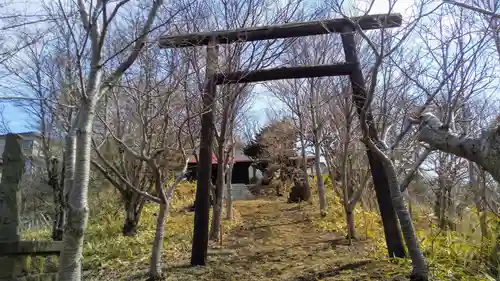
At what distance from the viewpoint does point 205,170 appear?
6.17 meters

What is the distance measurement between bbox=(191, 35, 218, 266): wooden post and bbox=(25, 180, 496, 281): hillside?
0.37m

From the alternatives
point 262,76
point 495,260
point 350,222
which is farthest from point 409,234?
point 350,222

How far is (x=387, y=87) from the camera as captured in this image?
7094mm

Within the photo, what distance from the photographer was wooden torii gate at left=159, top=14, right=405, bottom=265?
18.8 ft

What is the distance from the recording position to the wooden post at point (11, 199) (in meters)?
4.44

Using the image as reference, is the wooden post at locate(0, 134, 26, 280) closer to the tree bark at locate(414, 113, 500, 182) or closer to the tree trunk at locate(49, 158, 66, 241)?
the tree trunk at locate(49, 158, 66, 241)

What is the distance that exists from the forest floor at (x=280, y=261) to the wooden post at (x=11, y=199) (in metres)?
1.82

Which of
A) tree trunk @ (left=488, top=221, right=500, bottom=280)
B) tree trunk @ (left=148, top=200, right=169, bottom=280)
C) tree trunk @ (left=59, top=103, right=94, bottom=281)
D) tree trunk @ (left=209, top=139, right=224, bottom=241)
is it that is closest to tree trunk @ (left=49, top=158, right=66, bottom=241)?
tree trunk @ (left=209, top=139, right=224, bottom=241)

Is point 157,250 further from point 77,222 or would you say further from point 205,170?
point 77,222

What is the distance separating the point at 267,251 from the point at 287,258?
77 cm

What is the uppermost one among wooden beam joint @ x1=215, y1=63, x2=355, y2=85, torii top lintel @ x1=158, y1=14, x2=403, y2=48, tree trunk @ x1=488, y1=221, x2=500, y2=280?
torii top lintel @ x1=158, y1=14, x2=403, y2=48

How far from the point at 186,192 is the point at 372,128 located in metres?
10.8

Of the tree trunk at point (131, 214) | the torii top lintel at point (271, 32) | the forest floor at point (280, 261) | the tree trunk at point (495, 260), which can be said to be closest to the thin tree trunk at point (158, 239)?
the forest floor at point (280, 261)

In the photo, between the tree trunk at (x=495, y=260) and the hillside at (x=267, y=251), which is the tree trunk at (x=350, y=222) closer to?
the hillside at (x=267, y=251)
